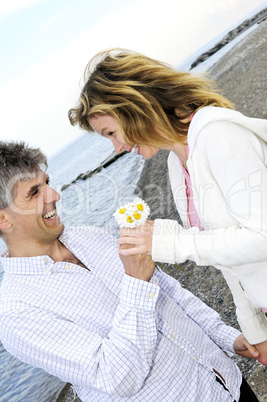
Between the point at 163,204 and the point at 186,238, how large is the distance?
1201cm

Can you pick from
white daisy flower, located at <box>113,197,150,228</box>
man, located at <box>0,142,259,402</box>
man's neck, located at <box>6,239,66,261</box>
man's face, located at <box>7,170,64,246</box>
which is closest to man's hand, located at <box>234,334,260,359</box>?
man, located at <box>0,142,259,402</box>

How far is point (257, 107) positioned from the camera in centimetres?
1630

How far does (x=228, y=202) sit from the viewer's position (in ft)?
7.63

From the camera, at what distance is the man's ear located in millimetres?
3418

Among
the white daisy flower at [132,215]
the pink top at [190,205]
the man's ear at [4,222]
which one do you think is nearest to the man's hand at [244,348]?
the pink top at [190,205]

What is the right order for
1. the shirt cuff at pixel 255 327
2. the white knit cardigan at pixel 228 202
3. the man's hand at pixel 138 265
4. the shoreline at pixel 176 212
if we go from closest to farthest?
the white knit cardigan at pixel 228 202 → the man's hand at pixel 138 265 → the shirt cuff at pixel 255 327 → the shoreline at pixel 176 212

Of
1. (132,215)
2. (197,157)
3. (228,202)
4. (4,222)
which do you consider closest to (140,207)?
(132,215)

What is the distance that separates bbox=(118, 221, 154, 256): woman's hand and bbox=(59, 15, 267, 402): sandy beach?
348 cm

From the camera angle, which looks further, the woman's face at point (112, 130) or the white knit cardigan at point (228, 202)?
the woman's face at point (112, 130)

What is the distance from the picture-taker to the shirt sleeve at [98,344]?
2506 mm

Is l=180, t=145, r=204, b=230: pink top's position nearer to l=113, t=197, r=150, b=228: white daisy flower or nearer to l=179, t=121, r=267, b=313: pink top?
l=179, t=121, r=267, b=313: pink top

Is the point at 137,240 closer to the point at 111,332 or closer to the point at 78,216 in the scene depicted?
the point at 111,332

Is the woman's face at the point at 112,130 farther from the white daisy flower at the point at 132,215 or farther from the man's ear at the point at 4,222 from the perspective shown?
the man's ear at the point at 4,222

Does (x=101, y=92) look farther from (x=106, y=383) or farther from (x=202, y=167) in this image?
(x=106, y=383)
